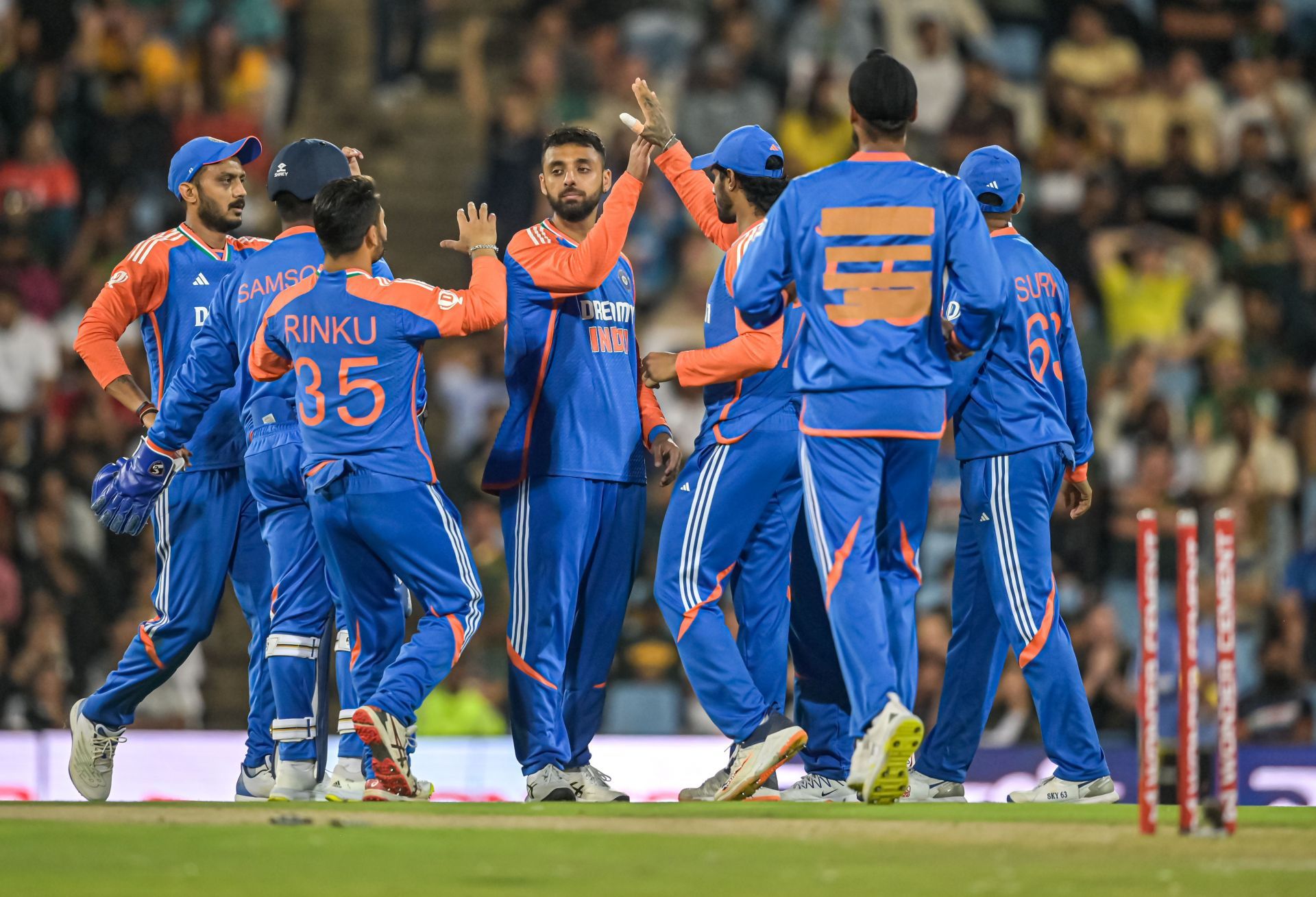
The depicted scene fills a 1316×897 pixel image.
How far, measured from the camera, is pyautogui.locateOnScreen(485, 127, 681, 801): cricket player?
7949 millimetres

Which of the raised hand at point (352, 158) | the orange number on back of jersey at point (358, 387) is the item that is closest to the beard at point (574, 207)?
the raised hand at point (352, 158)

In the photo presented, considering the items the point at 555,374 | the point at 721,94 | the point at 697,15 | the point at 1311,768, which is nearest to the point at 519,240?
the point at 555,374

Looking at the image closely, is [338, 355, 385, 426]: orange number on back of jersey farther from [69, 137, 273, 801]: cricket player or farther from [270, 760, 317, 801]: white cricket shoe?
[270, 760, 317, 801]: white cricket shoe

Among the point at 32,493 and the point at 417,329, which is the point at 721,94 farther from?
the point at 417,329

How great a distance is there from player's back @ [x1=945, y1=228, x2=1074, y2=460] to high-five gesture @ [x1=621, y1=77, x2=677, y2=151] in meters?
1.51

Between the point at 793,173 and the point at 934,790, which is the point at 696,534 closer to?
the point at 934,790

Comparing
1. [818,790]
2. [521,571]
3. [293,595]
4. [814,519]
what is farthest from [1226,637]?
[293,595]

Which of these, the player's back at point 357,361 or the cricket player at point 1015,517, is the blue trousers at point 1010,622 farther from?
the player's back at point 357,361

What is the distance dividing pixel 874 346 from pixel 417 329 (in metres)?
1.80

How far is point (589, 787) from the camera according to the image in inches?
316

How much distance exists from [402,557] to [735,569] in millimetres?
1472

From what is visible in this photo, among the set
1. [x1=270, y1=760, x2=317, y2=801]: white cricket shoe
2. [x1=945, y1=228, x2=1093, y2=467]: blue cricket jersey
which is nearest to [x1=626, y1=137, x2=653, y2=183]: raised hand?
[x1=945, y1=228, x2=1093, y2=467]: blue cricket jersey

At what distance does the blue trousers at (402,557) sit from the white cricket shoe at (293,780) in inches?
20.8

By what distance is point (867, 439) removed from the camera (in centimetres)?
686
